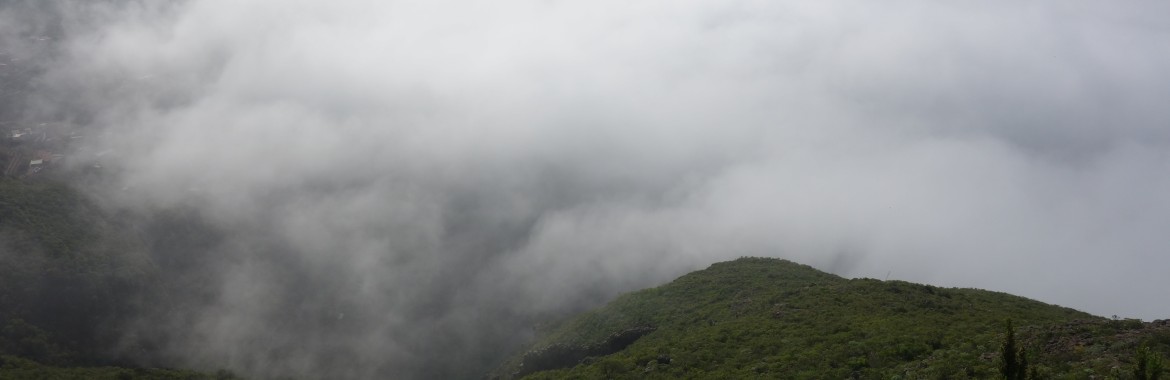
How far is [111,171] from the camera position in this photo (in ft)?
590

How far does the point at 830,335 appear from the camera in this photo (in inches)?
2173

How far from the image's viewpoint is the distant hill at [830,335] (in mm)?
41375

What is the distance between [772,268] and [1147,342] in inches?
2090

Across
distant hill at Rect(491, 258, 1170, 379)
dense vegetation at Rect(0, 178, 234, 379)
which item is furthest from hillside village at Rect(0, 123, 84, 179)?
distant hill at Rect(491, 258, 1170, 379)

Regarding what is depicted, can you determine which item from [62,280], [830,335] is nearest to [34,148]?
[62,280]

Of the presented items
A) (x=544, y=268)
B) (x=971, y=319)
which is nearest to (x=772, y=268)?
(x=971, y=319)

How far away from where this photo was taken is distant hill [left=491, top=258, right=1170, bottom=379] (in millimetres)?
41375

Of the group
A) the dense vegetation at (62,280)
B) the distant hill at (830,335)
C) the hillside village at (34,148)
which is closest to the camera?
the distant hill at (830,335)

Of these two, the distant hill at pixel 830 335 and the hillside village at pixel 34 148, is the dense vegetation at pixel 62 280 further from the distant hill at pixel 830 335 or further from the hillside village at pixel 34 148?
the distant hill at pixel 830 335

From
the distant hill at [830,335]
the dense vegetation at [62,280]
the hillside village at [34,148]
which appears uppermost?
the hillside village at [34,148]

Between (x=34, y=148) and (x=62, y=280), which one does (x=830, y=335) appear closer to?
(x=62, y=280)

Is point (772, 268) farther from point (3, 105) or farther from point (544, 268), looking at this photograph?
point (3, 105)

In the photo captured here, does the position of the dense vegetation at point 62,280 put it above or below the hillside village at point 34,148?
below

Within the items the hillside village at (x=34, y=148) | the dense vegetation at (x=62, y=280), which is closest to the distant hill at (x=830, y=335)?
the dense vegetation at (x=62, y=280)
